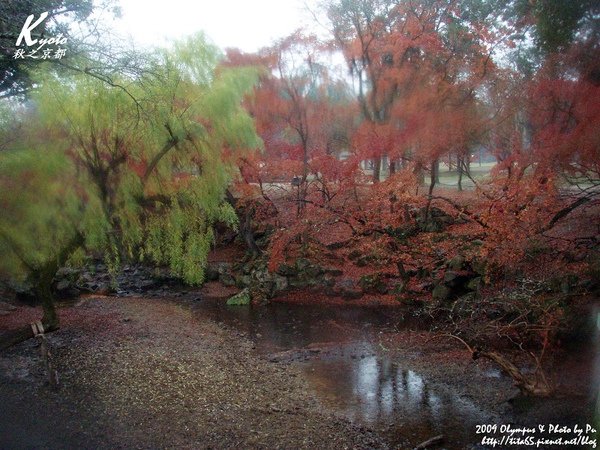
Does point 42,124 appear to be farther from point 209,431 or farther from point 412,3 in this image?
point 412,3

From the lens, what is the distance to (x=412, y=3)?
623 inches

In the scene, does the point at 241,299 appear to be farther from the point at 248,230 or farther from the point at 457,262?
the point at 457,262

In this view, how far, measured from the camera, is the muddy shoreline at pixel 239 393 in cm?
613

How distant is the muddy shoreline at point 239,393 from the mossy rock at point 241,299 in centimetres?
311

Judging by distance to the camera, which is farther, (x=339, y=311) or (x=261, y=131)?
(x=261, y=131)

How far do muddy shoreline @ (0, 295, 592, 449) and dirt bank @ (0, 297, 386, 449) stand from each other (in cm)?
2

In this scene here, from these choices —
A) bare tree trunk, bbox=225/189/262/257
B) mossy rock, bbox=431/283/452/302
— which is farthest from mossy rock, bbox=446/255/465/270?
bare tree trunk, bbox=225/189/262/257

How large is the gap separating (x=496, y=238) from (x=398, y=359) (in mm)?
3969

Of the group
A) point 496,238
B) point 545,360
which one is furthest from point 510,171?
point 545,360

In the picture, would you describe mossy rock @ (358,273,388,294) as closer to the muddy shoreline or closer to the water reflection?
the muddy shoreline

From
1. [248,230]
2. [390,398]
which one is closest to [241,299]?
[248,230]

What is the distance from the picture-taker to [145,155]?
30.4ft

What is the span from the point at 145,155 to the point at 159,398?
498 centimetres

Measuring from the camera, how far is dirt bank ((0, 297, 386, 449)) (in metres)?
6.05
